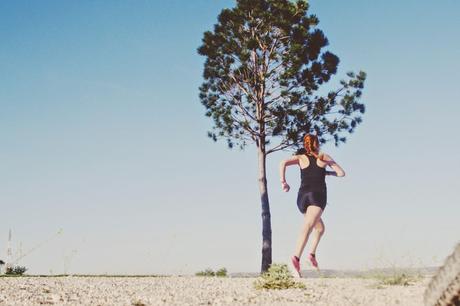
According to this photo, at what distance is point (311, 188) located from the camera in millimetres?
10109

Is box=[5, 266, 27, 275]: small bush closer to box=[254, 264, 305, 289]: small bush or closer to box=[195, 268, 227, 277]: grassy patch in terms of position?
box=[195, 268, 227, 277]: grassy patch

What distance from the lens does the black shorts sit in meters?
9.97

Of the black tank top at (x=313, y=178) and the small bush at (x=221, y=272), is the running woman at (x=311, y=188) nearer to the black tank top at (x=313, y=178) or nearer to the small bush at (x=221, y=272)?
the black tank top at (x=313, y=178)

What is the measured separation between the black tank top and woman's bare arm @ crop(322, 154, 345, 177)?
160mm

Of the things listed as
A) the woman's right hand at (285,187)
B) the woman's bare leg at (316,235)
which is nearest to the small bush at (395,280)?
the woman's bare leg at (316,235)

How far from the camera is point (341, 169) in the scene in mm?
10117

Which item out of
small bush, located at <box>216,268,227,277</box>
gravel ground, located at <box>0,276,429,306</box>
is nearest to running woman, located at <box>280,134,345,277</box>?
gravel ground, located at <box>0,276,429,306</box>

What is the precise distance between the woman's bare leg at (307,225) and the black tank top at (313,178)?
440mm

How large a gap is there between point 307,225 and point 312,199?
0.55 meters

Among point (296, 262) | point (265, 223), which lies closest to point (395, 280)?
point (296, 262)

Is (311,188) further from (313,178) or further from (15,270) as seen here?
(15,270)

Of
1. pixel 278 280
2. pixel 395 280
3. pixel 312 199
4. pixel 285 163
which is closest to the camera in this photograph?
pixel 278 280

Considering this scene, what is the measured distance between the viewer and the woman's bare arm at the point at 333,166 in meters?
10.1

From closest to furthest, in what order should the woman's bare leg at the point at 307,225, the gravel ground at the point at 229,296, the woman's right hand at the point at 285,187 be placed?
the gravel ground at the point at 229,296 < the woman's bare leg at the point at 307,225 < the woman's right hand at the point at 285,187
